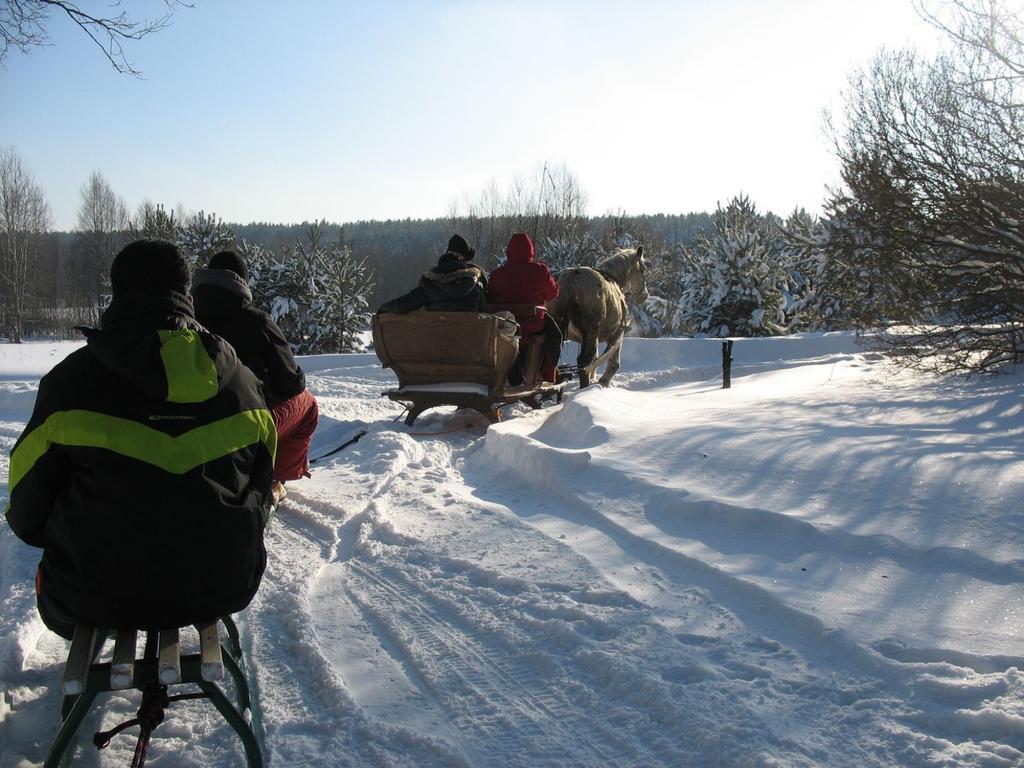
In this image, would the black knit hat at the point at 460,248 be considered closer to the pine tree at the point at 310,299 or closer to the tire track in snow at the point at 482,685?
the tire track in snow at the point at 482,685

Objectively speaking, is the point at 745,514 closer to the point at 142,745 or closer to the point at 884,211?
the point at 142,745

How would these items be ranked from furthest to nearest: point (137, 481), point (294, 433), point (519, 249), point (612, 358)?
1. point (612, 358)
2. point (519, 249)
3. point (294, 433)
4. point (137, 481)

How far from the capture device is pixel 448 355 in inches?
349

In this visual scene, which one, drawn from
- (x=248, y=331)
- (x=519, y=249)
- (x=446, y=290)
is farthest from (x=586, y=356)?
(x=248, y=331)

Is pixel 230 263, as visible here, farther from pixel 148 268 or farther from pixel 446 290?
pixel 446 290

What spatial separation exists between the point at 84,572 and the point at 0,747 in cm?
90

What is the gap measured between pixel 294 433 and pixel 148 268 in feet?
9.62

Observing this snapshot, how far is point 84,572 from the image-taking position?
2434mm

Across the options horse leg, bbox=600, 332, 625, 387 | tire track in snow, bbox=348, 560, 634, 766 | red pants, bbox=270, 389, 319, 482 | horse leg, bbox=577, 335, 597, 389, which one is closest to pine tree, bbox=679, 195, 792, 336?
horse leg, bbox=600, 332, 625, 387

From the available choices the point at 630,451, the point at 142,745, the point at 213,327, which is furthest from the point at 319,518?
the point at 142,745

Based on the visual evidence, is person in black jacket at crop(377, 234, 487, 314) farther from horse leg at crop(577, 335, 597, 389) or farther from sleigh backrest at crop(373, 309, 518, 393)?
horse leg at crop(577, 335, 597, 389)

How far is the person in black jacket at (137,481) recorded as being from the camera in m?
2.40

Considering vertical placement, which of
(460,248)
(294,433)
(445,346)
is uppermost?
(460,248)

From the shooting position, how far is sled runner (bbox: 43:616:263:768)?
2.36 meters
